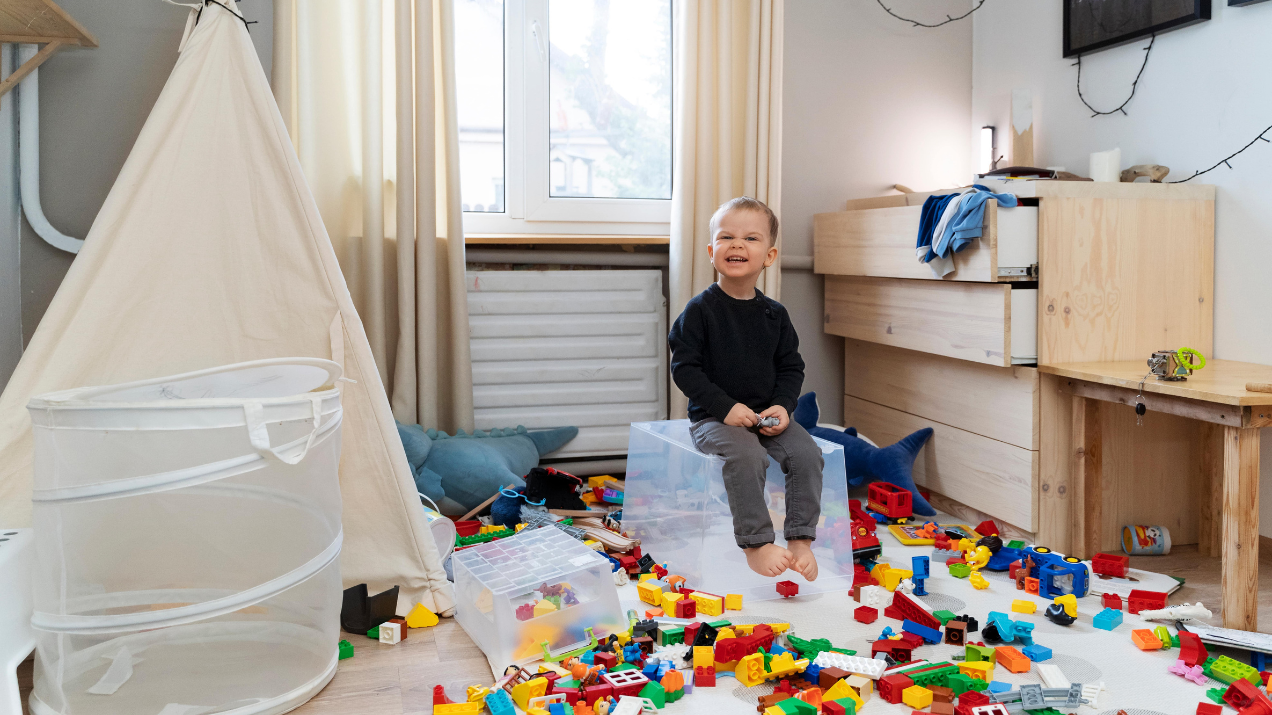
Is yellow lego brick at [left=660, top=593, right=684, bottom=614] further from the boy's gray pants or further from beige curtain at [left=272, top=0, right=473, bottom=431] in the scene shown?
beige curtain at [left=272, top=0, right=473, bottom=431]

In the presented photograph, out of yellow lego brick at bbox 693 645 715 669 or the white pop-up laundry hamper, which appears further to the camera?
yellow lego brick at bbox 693 645 715 669

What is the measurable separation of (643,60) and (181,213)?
5.40 feet

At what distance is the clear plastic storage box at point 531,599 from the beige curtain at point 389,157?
94 centimetres

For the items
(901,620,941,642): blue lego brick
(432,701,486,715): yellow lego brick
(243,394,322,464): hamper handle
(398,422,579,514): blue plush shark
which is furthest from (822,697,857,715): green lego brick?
(398,422,579,514): blue plush shark

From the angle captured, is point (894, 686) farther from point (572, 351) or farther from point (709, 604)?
point (572, 351)

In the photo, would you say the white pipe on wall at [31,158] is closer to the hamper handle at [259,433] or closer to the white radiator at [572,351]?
→ the hamper handle at [259,433]

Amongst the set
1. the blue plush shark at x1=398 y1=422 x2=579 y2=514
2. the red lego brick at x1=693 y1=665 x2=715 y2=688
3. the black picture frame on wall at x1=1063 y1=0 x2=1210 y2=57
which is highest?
the black picture frame on wall at x1=1063 y1=0 x2=1210 y2=57

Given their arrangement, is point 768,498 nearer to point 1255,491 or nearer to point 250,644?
point 1255,491

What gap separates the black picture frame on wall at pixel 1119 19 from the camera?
210 cm

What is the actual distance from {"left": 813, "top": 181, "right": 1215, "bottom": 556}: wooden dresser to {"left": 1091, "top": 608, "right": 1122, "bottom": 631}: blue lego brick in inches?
18.0

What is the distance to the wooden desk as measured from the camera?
1.55 metres

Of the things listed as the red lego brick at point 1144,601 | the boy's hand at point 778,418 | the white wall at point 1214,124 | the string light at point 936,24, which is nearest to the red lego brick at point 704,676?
the boy's hand at point 778,418

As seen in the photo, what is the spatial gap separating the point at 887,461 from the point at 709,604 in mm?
913

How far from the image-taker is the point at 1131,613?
1639 mm
